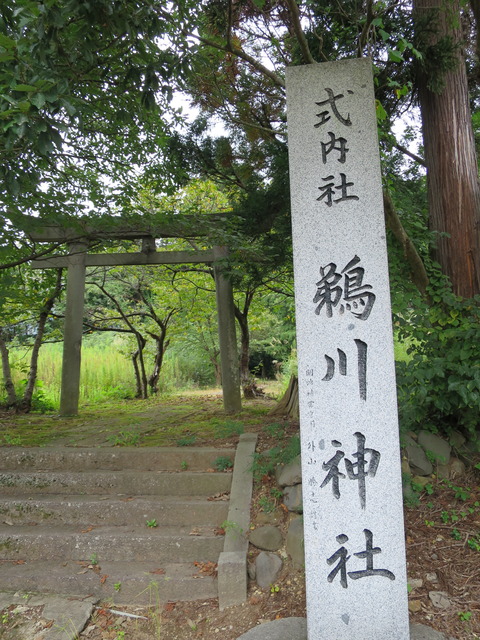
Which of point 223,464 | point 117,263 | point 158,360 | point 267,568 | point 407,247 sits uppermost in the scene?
point 117,263

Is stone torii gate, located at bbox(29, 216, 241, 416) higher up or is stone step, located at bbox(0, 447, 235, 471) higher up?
stone torii gate, located at bbox(29, 216, 241, 416)

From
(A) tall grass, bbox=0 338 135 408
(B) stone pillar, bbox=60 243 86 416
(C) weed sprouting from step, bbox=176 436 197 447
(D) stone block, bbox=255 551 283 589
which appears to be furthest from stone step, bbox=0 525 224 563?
(A) tall grass, bbox=0 338 135 408

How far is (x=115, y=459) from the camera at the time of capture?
4.43 meters

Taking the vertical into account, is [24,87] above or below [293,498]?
above

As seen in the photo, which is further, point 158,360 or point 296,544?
point 158,360

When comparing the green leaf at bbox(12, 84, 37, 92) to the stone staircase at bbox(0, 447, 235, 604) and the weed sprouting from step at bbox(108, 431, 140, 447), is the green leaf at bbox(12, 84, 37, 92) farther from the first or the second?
the weed sprouting from step at bbox(108, 431, 140, 447)

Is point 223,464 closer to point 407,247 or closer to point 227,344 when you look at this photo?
point 407,247

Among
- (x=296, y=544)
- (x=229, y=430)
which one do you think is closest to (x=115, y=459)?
(x=229, y=430)

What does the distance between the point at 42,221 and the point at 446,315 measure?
419cm

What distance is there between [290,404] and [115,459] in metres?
2.32

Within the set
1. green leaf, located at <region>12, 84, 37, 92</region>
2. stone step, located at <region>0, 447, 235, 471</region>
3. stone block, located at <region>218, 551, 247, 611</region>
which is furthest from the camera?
stone step, located at <region>0, 447, 235, 471</region>

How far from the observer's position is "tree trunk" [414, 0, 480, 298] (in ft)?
13.5

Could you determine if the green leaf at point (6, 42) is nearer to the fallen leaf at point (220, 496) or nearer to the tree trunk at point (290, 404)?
the fallen leaf at point (220, 496)

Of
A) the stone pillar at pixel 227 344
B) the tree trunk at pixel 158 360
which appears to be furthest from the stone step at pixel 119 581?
the tree trunk at pixel 158 360
